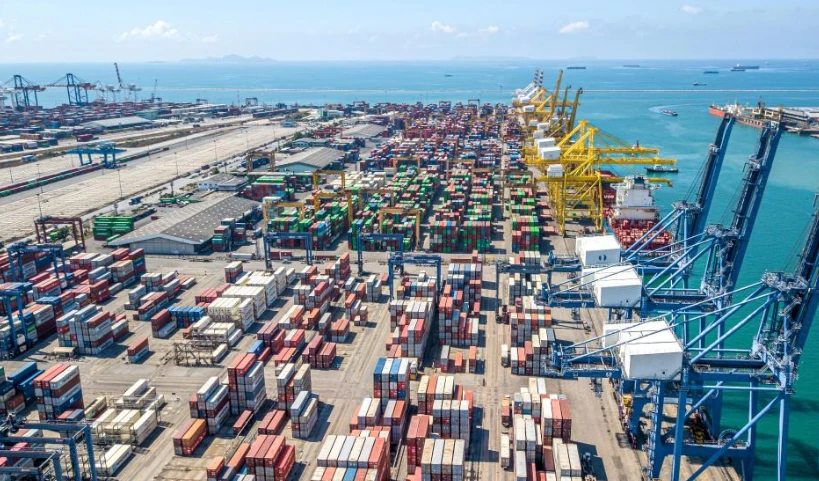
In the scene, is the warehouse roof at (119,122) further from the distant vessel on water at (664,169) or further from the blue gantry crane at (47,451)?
the blue gantry crane at (47,451)

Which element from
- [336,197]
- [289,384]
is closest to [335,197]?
[336,197]

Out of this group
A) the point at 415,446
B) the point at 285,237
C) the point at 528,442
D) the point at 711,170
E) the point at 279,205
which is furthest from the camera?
the point at 279,205

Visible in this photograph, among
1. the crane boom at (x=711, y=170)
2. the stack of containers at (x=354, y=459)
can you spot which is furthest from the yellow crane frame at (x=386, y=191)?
the stack of containers at (x=354, y=459)

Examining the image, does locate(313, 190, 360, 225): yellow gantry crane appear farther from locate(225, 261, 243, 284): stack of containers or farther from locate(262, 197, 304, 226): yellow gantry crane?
locate(225, 261, 243, 284): stack of containers

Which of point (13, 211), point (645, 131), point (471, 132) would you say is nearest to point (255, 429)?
point (13, 211)

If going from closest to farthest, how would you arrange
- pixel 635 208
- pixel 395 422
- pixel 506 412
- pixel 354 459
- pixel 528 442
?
pixel 354 459
pixel 528 442
pixel 395 422
pixel 506 412
pixel 635 208

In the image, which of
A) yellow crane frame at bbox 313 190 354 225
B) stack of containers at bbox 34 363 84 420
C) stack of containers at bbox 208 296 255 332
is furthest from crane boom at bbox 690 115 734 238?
yellow crane frame at bbox 313 190 354 225

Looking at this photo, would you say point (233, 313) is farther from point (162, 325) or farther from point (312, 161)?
point (312, 161)
